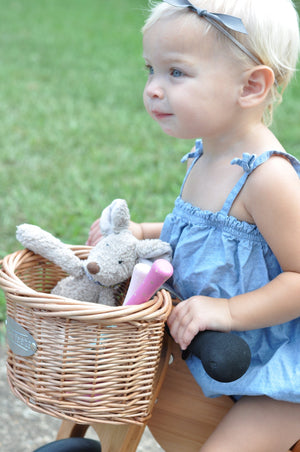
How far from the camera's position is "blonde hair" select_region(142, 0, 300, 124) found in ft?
4.49

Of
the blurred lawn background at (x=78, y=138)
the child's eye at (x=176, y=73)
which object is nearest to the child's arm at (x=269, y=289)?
the child's eye at (x=176, y=73)

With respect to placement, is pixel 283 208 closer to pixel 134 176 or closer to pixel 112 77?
pixel 134 176

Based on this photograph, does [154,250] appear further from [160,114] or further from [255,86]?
[255,86]

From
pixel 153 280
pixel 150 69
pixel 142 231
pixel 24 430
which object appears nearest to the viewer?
pixel 153 280

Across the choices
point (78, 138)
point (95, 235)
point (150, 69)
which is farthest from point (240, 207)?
point (78, 138)

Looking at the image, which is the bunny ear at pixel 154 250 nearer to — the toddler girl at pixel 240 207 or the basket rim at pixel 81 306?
the toddler girl at pixel 240 207

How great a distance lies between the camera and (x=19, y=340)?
4.26 feet

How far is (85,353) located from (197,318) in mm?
250

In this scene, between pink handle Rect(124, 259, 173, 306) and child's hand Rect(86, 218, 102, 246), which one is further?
child's hand Rect(86, 218, 102, 246)

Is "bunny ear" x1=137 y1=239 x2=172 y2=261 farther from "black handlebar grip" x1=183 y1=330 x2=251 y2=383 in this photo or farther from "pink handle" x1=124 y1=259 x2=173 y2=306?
"black handlebar grip" x1=183 y1=330 x2=251 y2=383

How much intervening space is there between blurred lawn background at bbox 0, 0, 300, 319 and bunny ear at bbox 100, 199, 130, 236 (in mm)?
513

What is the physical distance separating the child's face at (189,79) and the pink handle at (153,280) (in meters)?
0.35

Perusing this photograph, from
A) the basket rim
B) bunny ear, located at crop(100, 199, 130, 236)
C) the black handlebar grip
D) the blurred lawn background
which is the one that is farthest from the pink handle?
the blurred lawn background

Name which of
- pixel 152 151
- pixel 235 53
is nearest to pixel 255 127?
pixel 235 53
